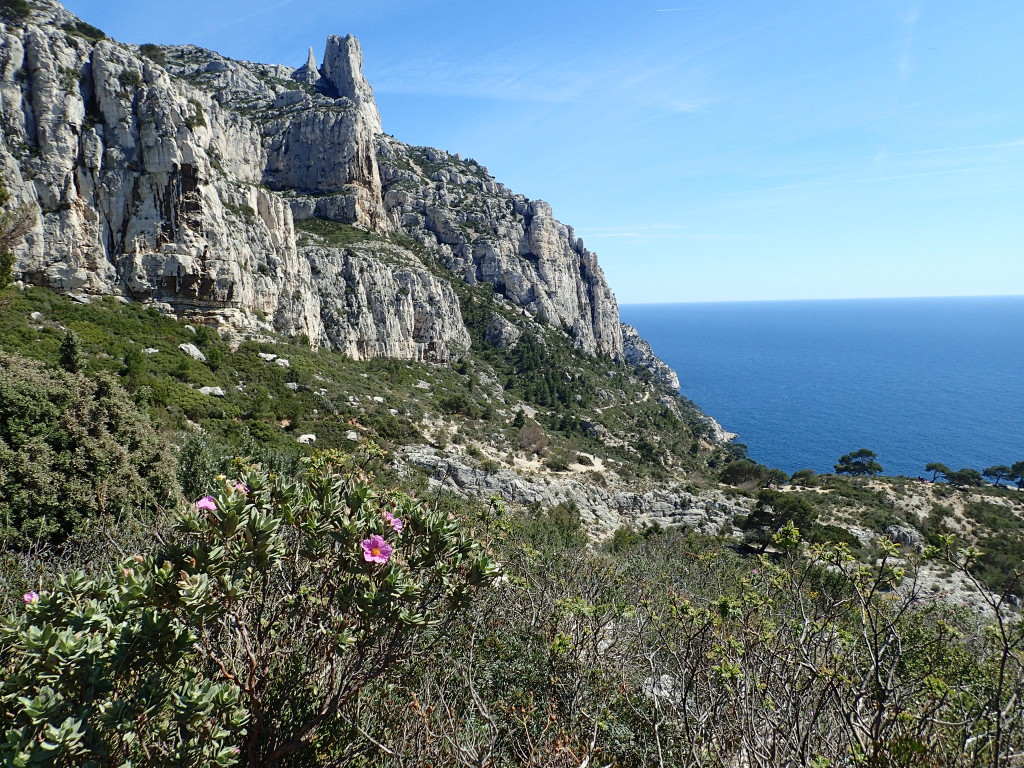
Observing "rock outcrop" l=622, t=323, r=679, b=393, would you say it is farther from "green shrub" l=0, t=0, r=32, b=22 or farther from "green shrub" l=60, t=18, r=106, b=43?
"green shrub" l=0, t=0, r=32, b=22

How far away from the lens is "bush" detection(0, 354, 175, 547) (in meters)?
6.19

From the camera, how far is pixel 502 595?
21.0ft

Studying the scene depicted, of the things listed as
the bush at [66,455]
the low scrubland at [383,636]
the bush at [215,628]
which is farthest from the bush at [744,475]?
the bush at [215,628]

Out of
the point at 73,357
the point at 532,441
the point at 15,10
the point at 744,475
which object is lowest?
the point at 744,475

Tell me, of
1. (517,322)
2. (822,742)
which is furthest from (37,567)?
(517,322)

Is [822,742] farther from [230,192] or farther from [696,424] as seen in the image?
[696,424]

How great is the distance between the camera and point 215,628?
9.04ft

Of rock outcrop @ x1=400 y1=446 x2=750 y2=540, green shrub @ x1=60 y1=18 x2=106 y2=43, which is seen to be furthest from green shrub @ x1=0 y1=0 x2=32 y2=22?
rock outcrop @ x1=400 y1=446 x2=750 y2=540

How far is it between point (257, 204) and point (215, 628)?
38.0 m

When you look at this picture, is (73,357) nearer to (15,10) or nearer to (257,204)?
(257,204)

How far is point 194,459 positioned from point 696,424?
6373 centimetres

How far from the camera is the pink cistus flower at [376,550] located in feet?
8.13

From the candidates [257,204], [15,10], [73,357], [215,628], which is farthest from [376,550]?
[15,10]

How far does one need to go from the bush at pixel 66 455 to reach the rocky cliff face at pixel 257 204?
2273cm
